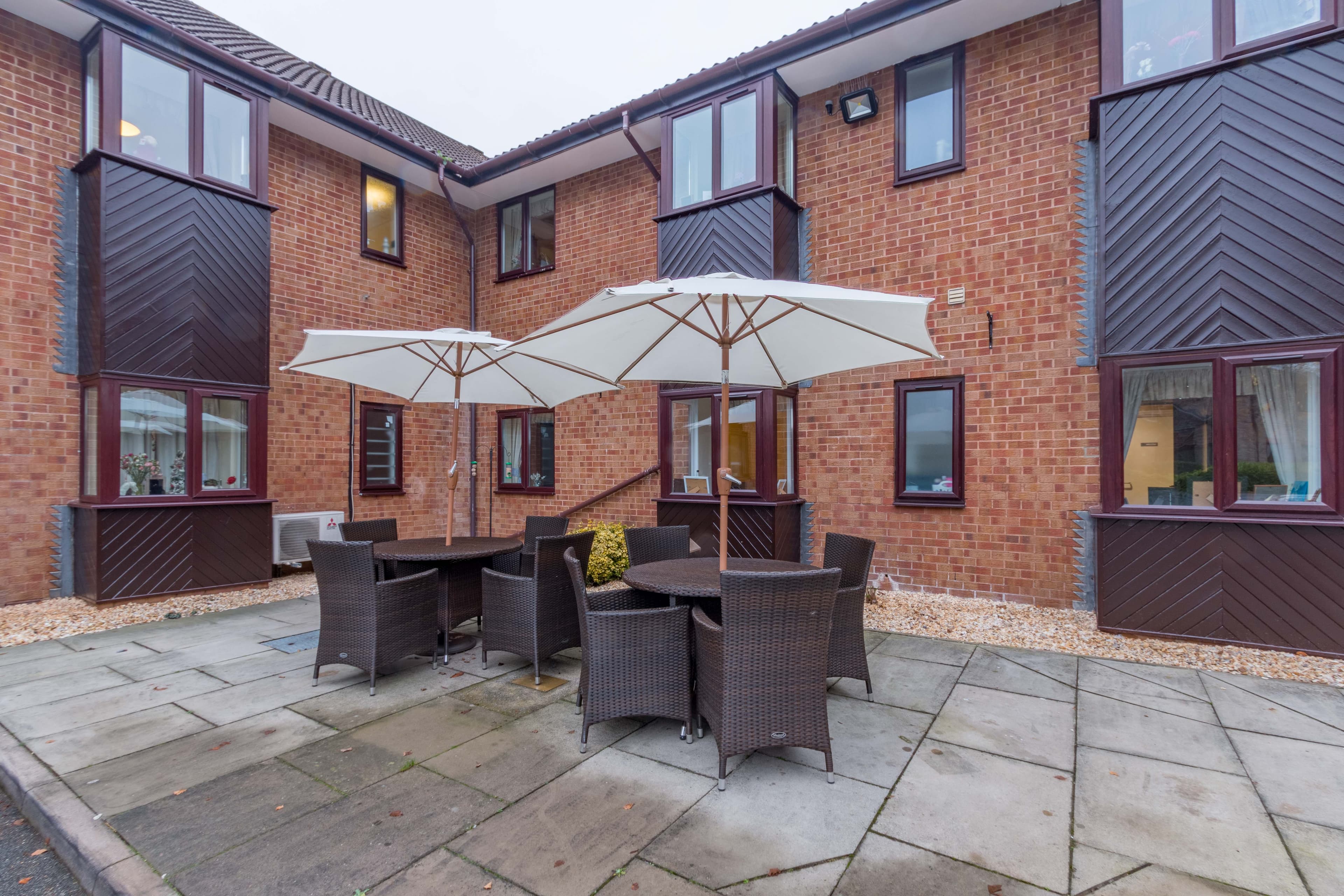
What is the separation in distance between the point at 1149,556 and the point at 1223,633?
0.65 meters

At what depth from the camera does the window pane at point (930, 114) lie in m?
6.30

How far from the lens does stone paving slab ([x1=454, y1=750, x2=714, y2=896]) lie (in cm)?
213

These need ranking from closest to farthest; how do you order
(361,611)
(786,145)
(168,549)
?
(361,611) → (168,549) → (786,145)

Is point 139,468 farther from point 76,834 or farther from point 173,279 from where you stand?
point 76,834

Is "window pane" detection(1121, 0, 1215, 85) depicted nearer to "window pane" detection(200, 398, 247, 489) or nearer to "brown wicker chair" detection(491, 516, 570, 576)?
"brown wicker chair" detection(491, 516, 570, 576)

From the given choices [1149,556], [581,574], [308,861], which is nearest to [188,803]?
[308,861]

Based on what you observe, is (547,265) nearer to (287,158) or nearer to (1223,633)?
(287,158)

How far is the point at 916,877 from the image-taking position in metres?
2.10

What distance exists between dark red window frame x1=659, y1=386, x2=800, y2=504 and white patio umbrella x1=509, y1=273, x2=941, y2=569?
1.87 m

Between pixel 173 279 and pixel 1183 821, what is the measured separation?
832 centimetres

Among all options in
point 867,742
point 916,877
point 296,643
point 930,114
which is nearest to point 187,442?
point 296,643

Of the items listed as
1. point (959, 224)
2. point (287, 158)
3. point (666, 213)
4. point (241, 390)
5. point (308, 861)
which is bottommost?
point (308, 861)

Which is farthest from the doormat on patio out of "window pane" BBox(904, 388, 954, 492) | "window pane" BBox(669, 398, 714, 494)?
"window pane" BBox(904, 388, 954, 492)

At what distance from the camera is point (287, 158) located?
7.74 m
